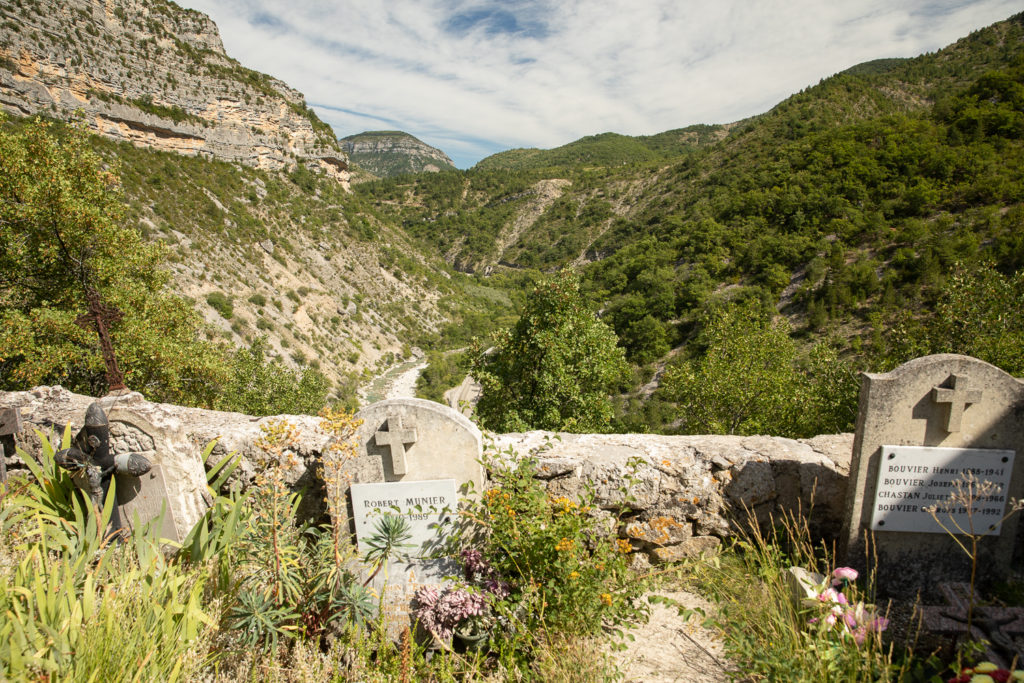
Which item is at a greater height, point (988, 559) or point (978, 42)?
point (978, 42)

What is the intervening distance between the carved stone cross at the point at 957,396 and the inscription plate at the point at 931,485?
1.02ft

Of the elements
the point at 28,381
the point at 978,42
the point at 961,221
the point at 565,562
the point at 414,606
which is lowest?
the point at 414,606

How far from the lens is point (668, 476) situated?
14.5 feet

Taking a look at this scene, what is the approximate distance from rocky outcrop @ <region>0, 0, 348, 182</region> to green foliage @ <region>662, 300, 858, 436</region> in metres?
34.4

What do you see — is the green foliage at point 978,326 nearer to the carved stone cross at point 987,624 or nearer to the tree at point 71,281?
the carved stone cross at point 987,624

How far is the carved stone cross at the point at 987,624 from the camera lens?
281 cm

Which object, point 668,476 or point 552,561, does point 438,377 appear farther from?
point 552,561

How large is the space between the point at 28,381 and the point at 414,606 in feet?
29.3

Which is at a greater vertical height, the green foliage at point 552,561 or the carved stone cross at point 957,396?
the carved stone cross at point 957,396

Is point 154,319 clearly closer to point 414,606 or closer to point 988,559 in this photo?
point 414,606

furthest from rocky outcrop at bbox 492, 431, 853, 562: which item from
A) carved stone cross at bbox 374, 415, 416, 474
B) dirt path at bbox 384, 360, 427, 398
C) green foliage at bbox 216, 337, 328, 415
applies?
dirt path at bbox 384, 360, 427, 398

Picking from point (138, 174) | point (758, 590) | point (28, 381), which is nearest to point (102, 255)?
point (28, 381)

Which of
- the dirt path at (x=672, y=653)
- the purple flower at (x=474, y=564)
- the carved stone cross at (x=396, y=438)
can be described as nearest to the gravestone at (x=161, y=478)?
the carved stone cross at (x=396, y=438)

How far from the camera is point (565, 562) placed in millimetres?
3336
